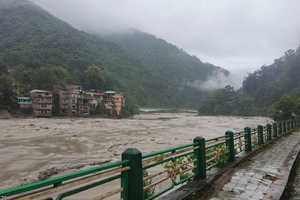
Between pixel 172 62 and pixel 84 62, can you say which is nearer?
pixel 84 62

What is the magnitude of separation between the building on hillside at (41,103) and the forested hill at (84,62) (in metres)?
6.15

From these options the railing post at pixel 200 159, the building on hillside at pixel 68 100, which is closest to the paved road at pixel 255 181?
the railing post at pixel 200 159

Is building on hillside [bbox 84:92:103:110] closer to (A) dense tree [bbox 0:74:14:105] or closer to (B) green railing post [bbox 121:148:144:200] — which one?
(A) dense tree [bbox 0:74:14:105]

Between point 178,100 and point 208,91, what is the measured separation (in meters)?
36.0

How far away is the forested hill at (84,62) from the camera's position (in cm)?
6825

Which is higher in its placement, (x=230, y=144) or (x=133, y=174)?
(x=133, y=174)

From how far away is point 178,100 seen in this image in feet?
438

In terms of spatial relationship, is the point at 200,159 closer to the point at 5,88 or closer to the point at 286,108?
the point at 286,108

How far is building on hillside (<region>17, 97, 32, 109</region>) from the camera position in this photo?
4519 centimetres

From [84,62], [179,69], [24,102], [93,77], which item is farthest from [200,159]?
[179,69]

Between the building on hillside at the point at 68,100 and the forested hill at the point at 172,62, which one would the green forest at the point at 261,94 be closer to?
the forested hill at the point at 172,62

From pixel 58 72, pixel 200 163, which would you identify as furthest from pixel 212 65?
pixel 200 163

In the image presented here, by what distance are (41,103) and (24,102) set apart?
335cm

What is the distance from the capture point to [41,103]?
4566 cm
